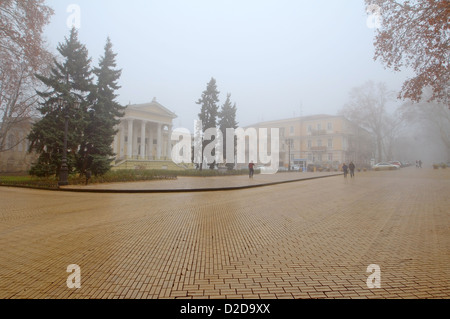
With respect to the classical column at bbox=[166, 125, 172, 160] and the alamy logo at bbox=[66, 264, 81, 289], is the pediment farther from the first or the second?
the alamy logo at bbox=[66, 264, 81, 289]

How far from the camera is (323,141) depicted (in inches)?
2386

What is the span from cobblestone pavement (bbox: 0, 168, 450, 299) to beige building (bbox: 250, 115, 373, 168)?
52070mm

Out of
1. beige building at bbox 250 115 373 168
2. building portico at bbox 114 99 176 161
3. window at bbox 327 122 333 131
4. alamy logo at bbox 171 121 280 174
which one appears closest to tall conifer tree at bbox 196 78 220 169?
alamy logo at bbox 171 121 280 174

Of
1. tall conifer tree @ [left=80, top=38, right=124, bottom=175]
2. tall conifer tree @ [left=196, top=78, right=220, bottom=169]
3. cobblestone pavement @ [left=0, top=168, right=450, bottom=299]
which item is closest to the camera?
cobblestone pavement @ [left=0, top=168, right=450, bottom=299]

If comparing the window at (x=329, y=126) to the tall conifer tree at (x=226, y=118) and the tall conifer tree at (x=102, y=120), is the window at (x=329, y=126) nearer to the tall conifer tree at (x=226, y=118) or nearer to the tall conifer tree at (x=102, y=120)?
the tall conifer tree at (x=226, y=118)

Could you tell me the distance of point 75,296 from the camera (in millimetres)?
2363

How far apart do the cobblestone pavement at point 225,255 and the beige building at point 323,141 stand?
5207 centimetres

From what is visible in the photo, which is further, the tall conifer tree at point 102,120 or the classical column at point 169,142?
the classical column at point 169,142

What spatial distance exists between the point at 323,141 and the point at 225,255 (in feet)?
205

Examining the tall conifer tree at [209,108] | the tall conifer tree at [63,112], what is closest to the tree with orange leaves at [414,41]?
the tall conifer tree at [63,112]

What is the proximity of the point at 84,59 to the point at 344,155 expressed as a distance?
56.9 metres

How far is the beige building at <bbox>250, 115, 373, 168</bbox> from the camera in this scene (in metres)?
57.8

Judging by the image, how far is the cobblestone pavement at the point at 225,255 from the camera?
8.20ft
